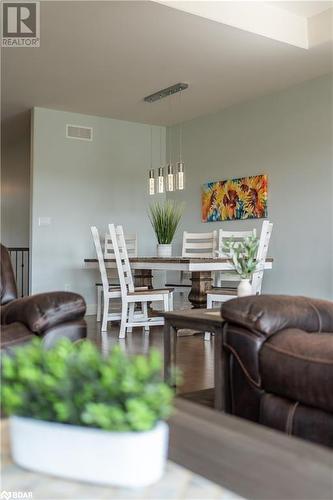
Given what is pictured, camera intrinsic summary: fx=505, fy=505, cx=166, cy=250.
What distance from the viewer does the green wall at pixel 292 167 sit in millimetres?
5531

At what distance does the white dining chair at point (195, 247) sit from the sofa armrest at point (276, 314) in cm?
275

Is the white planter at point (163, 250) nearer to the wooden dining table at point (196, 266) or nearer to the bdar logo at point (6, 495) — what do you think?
→ the wooden dining table at point (196, 266)

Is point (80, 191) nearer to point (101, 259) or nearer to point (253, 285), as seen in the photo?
point (101, 259)

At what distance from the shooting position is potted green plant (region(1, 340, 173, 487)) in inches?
32.5

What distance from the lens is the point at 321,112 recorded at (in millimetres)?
5574

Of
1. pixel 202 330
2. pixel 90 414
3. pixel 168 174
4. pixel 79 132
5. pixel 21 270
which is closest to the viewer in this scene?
pixel 90 414

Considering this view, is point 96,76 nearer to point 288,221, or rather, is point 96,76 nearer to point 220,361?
point 288,221

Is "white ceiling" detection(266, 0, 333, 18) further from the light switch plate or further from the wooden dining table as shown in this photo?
the light switch plate

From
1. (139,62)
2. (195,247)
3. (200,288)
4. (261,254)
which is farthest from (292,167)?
(139,62)

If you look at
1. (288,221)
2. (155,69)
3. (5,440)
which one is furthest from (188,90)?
(5,440)

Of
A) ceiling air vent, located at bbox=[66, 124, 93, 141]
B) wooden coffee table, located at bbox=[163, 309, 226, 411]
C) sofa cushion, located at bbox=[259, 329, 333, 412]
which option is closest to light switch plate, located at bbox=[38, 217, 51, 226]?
ceiling air vent, located at bbox=[66, 124, 93, 141]

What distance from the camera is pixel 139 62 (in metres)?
5.14

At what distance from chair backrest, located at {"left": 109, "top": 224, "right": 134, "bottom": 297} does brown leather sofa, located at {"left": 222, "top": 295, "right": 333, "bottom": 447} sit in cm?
290

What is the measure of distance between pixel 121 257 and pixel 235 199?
2.14 metres
